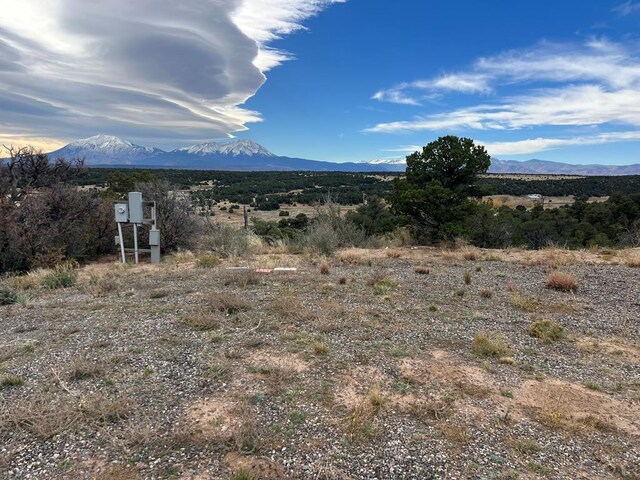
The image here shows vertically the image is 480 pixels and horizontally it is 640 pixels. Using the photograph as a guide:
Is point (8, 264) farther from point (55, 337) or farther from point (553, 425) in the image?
point (553, 425)

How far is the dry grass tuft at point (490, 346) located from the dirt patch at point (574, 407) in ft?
2.59

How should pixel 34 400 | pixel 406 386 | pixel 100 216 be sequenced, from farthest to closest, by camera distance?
1. pixel 100 216
2. pixel 406 386
3. pixel 34 400

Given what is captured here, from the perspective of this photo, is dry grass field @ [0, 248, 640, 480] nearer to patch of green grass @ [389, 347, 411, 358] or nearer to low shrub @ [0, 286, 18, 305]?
patch of green grass @ [389, 347, 411, 358]

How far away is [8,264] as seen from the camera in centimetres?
1313

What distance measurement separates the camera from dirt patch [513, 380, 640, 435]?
13.0ft

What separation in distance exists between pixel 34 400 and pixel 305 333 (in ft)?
11.1

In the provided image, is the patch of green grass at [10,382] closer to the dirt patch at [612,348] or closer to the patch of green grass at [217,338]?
the patch of green grass at [217,338]

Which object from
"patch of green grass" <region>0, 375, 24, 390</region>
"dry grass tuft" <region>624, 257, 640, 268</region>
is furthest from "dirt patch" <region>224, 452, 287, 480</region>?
"dry grass tuft" <region>624, 257, 640, 268</region>

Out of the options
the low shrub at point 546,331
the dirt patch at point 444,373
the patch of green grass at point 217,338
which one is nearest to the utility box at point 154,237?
the patch of green grass at point 217,338

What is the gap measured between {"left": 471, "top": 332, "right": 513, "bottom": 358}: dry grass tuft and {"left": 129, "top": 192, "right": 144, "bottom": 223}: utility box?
34.3 feet

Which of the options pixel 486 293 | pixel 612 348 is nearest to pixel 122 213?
pixel 486 293

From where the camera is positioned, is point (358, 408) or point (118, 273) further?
point (118, 273)

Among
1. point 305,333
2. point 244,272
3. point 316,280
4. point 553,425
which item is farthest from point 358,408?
point 244,272

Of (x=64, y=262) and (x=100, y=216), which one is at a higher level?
(x=100, y=216)
